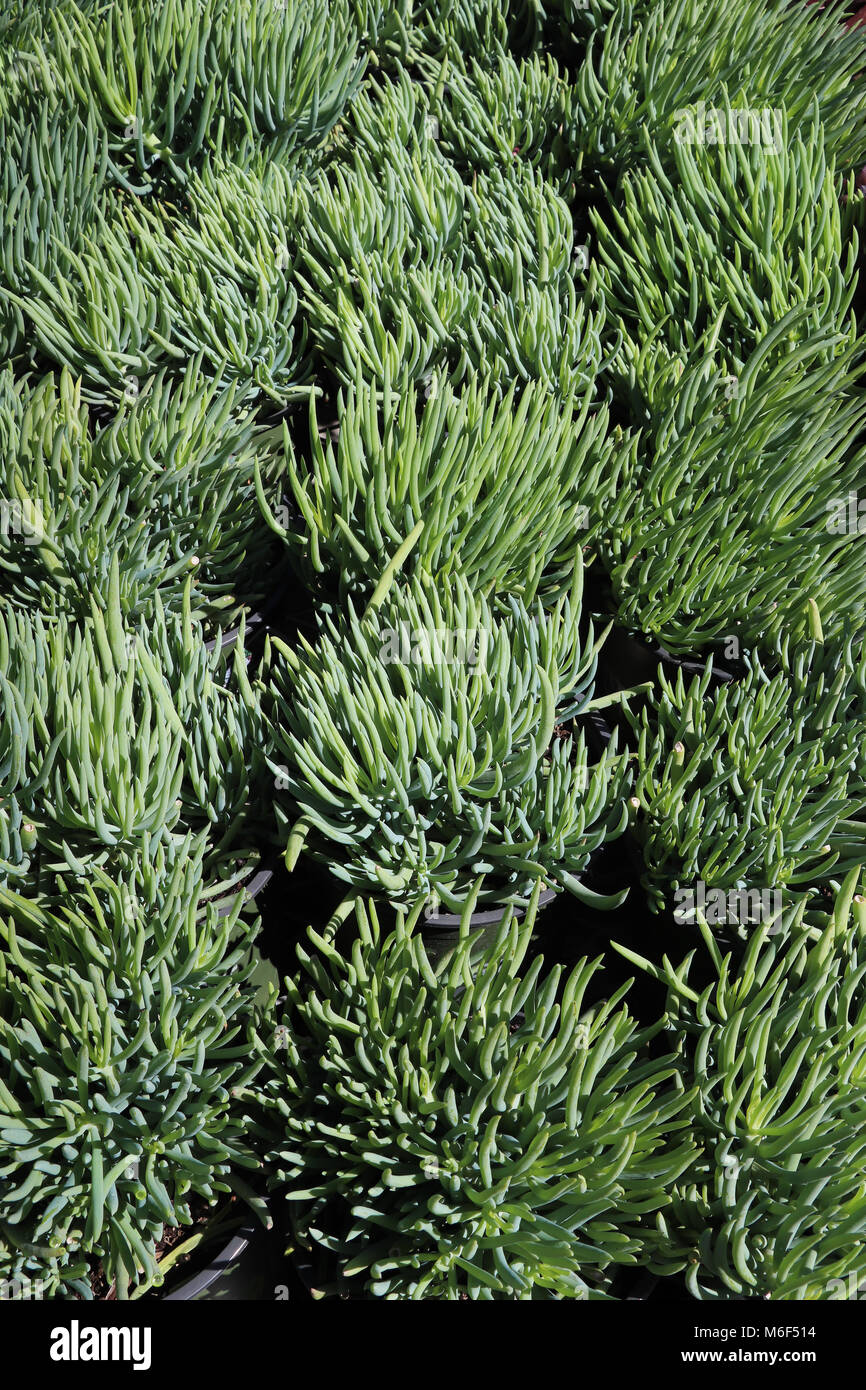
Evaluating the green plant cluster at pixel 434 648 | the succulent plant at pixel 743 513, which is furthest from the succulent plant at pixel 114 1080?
the succulent plant at pixel 743 513

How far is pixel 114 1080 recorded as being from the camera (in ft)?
2.33

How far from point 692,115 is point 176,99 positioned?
2.17 feet

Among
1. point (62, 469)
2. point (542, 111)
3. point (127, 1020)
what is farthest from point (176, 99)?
point (127, 1020)

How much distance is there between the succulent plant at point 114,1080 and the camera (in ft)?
2.29

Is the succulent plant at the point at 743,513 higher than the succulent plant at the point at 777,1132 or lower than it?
higher

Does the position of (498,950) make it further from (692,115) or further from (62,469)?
(692,115)

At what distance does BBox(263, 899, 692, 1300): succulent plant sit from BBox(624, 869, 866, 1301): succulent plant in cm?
3

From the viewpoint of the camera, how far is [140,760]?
831 millimetres

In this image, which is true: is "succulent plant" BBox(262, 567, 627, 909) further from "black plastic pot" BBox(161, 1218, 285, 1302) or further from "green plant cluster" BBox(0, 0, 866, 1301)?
"black plastic pot" BBox(161, 1218, 285, 1302)

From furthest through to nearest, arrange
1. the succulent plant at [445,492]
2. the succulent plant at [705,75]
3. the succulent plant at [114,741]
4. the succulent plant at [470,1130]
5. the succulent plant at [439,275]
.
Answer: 1. the succulent plant at [705,75]
2. the succulent plant at [439,275]
3. the succulent plant at [445,492]
4. the succulent plant at [114,741]
5. the succulent plant at [470,1130]

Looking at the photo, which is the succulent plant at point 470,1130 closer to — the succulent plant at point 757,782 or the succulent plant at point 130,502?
the succulent plant at point 757,782

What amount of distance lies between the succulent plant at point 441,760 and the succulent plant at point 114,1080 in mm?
122

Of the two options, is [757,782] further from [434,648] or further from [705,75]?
[705,75]

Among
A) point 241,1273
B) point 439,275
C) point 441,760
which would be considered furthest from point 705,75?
point 241,1273
